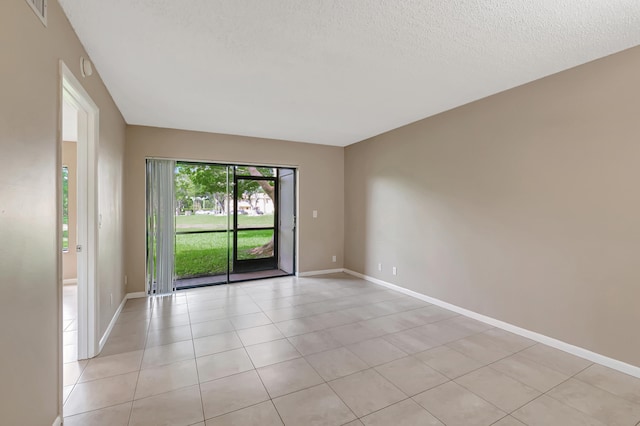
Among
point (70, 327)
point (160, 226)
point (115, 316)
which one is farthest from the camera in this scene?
point (160, 226)

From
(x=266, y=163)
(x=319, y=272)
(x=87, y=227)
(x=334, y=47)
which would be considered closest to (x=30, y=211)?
(x=87, y=227)

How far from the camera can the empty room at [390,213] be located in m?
1.77

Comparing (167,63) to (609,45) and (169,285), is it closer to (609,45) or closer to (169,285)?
(169,285)

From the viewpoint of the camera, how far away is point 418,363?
2551 millimetres

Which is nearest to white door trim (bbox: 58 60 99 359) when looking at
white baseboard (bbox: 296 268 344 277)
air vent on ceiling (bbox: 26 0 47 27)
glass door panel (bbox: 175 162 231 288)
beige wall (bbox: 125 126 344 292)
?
air vent on ceiling (bbox: 26 0 47 27)

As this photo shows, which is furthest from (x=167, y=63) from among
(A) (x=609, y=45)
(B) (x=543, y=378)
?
(B) (x=543, y=378)

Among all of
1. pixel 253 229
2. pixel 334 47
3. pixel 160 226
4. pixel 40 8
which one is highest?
pixel 334 47

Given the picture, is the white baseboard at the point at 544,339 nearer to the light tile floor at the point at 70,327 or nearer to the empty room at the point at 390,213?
the empty room at the point at 390,213

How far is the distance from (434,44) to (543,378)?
286 cm

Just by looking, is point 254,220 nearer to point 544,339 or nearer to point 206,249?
point 206,249

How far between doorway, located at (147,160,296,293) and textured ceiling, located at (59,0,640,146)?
1.60 m

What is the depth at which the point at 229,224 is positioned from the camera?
5230mm

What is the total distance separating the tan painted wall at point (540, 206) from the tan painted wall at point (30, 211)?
3.95m

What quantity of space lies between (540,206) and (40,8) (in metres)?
4.14
